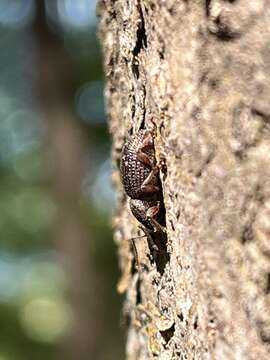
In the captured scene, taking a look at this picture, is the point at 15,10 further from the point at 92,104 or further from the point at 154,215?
the point at 154,215

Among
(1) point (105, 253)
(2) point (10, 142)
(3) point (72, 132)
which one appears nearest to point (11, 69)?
(2) point (10, 142)

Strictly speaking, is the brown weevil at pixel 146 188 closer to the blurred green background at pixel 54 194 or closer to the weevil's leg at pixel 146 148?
the weevil's leg at pixel 146 148

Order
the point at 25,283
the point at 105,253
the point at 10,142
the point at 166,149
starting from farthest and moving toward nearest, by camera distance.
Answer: the point at 25,283
the point at 10,142
the point at 105,253
the point at 166,149

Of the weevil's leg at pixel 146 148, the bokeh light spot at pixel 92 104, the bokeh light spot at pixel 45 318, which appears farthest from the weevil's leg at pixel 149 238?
the bokeh light spot at pixel 45 318

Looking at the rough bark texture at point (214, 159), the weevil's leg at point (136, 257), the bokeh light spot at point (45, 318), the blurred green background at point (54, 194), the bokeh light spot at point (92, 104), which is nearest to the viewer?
the rough bark texture at point (214, 159)

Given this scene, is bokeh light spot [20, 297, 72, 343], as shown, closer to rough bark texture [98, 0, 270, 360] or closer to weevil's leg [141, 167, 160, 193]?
weevil's leg [141, 167, 160, 193]

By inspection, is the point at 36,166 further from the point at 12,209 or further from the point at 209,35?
the point at 209,35
